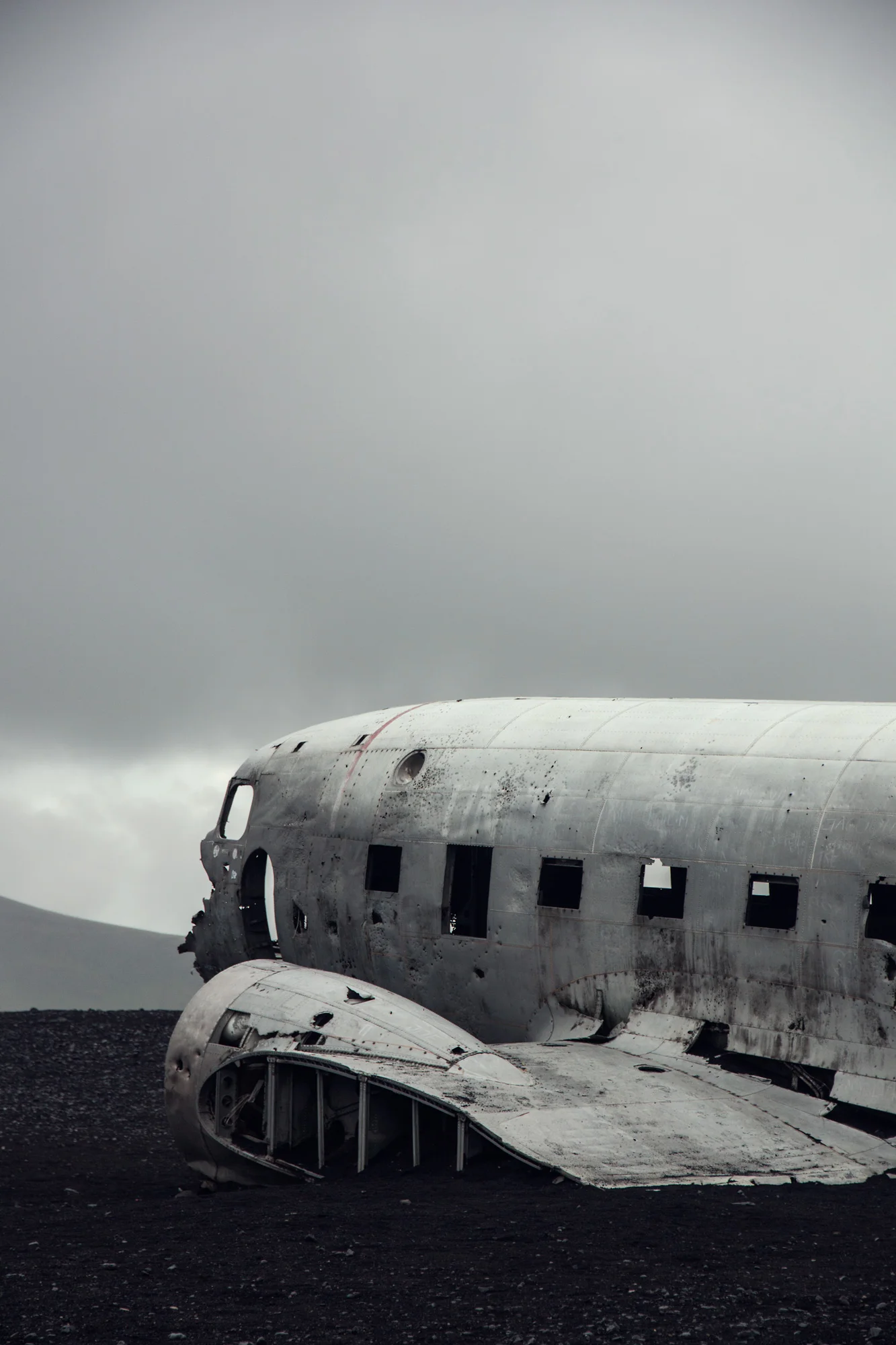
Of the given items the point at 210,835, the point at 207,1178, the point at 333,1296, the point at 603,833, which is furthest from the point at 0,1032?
the point at 333,1296

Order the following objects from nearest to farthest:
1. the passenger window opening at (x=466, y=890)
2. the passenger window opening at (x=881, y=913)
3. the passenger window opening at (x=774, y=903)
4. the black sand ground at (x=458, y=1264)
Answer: the black sand ground at (x=458, y=1264), the passenger window opening at (x=881, y=913), the passenger window opening at (x=774, y=903), the passenger window opening at (x=466, y=890)

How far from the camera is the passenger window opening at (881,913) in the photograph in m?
15.0

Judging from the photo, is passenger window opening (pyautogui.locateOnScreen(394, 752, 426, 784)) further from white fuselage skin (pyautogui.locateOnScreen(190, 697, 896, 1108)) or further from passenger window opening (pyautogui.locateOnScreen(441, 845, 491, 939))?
passenger window opening (pyautogui.locateOnScreen(441, 845, 491, 939))

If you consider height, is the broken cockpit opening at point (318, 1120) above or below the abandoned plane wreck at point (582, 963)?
below

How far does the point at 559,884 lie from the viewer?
17.7m

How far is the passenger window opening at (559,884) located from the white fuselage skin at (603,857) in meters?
0.12

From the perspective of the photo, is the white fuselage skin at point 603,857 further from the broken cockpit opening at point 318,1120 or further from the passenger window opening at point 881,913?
the broken cockpit opening at point 318,1120

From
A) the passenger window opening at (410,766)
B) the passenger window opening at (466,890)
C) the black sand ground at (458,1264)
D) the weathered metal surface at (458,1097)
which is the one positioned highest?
the passenger window opening at (410,766)

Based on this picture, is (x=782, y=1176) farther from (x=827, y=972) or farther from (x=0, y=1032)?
(x=0, y=1032)

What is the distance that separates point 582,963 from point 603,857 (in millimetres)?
1386

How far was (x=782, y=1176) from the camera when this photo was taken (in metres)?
12.9

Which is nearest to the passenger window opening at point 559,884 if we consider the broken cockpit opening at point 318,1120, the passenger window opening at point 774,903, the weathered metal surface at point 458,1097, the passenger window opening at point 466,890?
the passenger window opening at point 466,890

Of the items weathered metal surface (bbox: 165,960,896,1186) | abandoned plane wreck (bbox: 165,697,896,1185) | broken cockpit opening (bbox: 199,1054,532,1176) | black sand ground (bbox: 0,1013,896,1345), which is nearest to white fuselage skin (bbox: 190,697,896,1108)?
abandoned plane wreck (bbox: 165,697,896,1185)

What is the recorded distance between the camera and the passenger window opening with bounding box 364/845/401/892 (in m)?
19.3
